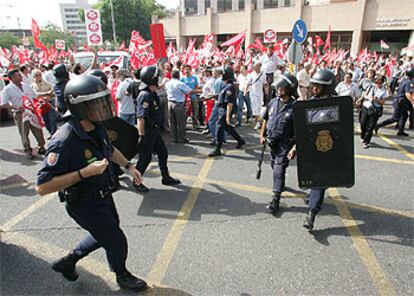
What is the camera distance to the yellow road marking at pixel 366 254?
2576 millimetres

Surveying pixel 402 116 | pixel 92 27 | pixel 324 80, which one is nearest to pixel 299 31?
pixel 402 116

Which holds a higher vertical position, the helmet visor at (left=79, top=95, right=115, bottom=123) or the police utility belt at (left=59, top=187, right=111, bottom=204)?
the helmet visor at (left=79, top=95, right=115, bottom=123)

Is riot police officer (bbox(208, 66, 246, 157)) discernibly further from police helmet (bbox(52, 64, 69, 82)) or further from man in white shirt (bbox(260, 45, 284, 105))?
man in white shirt (bbox(260, 45, 284, 105))

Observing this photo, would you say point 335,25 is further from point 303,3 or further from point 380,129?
point 380,129

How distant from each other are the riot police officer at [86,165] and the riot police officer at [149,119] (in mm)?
2053

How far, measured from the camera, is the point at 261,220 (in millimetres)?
3637

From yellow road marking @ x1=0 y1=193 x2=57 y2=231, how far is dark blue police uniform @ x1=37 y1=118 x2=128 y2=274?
180 centimetres

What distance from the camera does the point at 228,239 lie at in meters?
3.25

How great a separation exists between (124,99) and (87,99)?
4367mm

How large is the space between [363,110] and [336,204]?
3.88 metres

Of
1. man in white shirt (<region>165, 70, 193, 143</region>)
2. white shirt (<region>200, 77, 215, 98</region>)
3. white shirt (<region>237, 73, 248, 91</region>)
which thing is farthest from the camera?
white shirt (<region>237, 73, 248, 91</region>)

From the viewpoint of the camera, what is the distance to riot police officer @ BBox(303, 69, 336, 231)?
10.7 feet

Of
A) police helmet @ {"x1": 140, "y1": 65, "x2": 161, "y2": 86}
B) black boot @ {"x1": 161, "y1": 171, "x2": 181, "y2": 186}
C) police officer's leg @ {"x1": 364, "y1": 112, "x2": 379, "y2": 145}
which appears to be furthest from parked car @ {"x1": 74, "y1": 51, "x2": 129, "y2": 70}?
police officer's leg @ {"x1": 364, "y1": 112, "x2": 379, "y2": 145}

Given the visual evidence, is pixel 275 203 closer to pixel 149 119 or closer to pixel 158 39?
pixel 149 119
